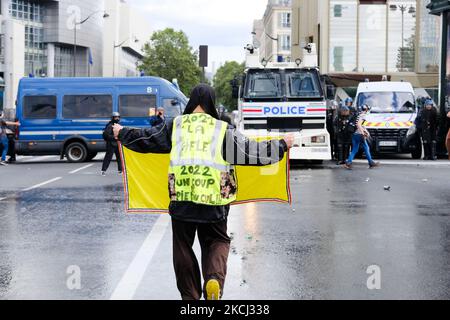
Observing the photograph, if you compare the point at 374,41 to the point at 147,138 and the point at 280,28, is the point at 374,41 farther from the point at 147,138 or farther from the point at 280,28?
the point at 280,28

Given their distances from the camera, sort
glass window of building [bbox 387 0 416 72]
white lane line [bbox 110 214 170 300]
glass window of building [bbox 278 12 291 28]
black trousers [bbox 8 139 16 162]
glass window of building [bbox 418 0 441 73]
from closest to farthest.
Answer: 1. white lane line [bbox 110 214 170 300]
2. black trousers [bbox 8 139 16 162]
3. glass window of building [bbox 418 0 441 73]
4. glass window of building [bbox 387 0 416 72]
5. glass window of building [bbox 278 12 291 28]

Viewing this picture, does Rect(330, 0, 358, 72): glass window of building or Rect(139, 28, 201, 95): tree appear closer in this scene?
Rect(330, 0, 358, 72): glass window of building

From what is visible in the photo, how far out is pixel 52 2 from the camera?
9175cm

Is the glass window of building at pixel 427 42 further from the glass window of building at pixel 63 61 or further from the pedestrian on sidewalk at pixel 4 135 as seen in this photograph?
the glass window of building at pixel 63 61

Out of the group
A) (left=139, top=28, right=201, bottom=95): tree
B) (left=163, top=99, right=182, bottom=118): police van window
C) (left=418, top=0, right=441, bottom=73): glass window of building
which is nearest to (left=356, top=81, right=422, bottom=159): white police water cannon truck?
(left=163, top=99, right=182, bottom=118): police van window

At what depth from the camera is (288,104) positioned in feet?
71.8

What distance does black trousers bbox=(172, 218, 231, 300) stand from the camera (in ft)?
17.8

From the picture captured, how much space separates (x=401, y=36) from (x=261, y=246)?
185 feet

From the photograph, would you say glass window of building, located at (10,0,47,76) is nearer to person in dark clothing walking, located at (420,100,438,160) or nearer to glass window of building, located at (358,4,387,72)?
glass window of building, located at (358,4,387,72)

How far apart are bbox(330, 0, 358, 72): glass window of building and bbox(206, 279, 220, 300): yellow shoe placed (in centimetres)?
5808

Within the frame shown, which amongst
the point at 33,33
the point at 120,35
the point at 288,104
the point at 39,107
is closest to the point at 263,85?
the point at 288,104

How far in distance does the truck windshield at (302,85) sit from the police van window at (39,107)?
9.03 meters

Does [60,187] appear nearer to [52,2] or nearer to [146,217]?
[146,217]
